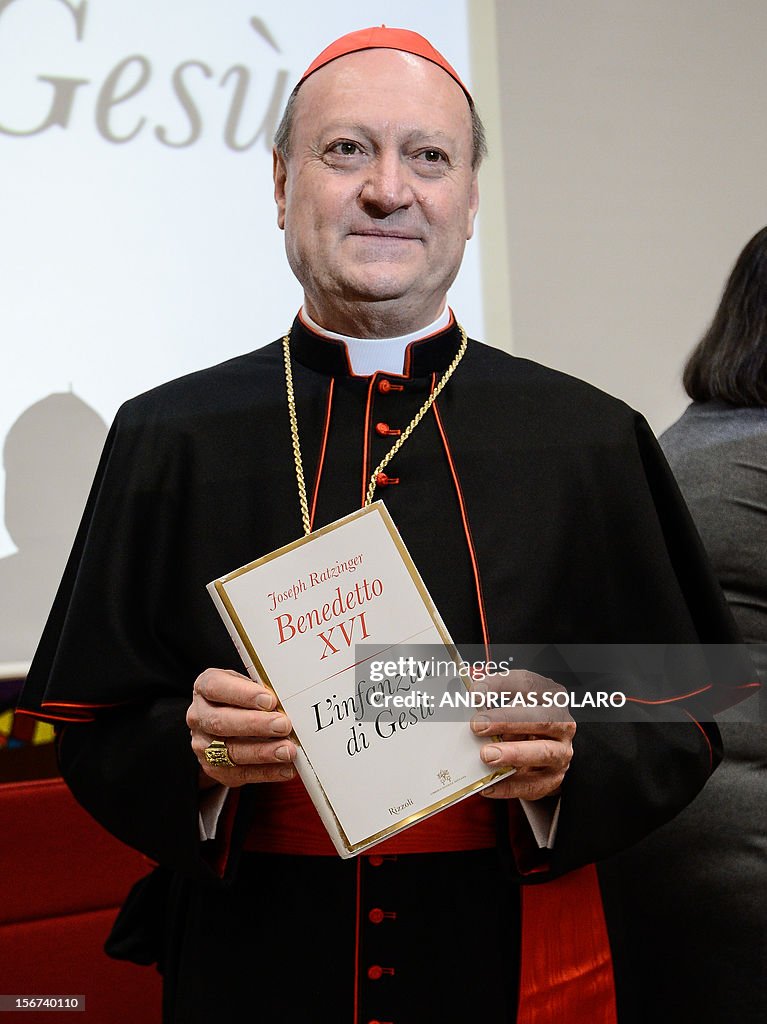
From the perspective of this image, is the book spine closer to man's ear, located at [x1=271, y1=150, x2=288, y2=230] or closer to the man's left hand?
the man's left hand

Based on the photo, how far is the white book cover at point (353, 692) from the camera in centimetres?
104

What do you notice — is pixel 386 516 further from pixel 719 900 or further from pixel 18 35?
pixel 18 35

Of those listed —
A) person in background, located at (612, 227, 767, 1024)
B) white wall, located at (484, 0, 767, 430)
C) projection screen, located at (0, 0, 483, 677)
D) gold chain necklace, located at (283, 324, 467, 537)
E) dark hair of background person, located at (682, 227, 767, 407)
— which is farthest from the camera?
white wall, located at (484, 0, 767, 430)

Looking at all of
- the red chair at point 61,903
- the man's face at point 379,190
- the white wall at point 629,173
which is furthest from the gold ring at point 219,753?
the white wall at point 629,173

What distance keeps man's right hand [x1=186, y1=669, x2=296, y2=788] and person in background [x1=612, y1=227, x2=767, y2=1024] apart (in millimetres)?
816

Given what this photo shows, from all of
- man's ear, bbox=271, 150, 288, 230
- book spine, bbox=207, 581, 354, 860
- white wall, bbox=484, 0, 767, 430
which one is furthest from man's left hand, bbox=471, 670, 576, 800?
white wall, bbox=484, 0, 767, 430

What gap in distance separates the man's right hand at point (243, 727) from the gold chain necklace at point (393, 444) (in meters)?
0.26

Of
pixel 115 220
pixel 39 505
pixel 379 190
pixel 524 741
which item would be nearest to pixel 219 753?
pixel 524 741

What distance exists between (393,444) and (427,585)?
19 centimetres

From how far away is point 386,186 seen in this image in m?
1.28

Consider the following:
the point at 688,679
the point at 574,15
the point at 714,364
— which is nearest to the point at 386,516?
the point at 688,679

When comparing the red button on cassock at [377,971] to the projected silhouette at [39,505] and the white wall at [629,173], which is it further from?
the white wall at [629,173]

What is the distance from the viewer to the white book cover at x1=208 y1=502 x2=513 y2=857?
1.04 meters

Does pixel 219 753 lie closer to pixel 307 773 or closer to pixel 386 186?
pixel 307 773
